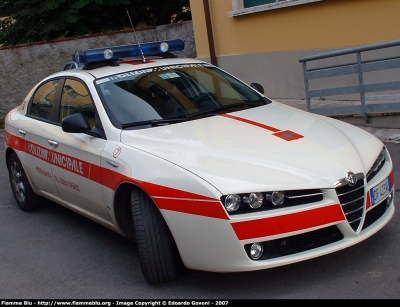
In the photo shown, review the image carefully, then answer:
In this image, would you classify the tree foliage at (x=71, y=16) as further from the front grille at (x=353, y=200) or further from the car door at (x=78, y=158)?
the front grille at (x=353, y=200)

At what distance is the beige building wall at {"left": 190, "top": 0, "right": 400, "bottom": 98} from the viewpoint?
969cm

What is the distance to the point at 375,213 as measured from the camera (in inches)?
175

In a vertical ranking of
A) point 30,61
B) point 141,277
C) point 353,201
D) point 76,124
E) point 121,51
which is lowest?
point 141,277

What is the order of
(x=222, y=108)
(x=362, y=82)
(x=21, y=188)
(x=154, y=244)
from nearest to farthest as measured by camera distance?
1. (x=154, y=244)
2. (x=222, y=108)
3. (x=21, y=188)
4. (x=362, y=82)

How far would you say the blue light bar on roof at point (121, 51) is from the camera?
18.7 ft

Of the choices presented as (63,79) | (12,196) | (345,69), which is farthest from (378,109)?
(12,196)

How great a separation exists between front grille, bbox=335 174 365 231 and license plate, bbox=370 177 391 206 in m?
0.16

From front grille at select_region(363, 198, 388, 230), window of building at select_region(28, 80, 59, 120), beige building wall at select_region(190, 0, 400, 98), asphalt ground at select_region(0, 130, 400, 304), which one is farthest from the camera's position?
beige building wall at select_region(190, 0, 400, 98)

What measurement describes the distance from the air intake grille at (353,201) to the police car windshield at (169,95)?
1556 millimetres

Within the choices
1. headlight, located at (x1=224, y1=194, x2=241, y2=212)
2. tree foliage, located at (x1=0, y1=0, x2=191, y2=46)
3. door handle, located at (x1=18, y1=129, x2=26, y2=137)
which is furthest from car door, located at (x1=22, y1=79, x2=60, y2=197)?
tree foliage, located at (x1=0, y1=0, x2=191, y2=46)

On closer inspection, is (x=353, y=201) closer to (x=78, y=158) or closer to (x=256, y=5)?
(x=78, y=158)

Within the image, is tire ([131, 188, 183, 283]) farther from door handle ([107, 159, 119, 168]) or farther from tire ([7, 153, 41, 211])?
tire ([7, 153, 41, 211])

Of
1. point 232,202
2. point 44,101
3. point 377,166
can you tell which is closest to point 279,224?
point 232,202

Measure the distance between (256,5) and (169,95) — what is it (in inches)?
280
